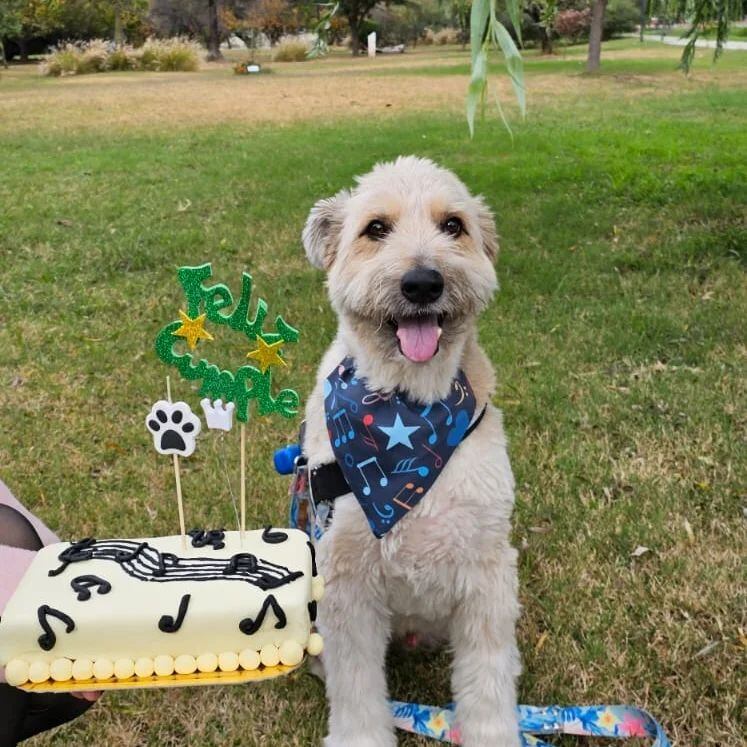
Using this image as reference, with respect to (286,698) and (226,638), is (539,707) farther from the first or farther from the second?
Result: (226,638)

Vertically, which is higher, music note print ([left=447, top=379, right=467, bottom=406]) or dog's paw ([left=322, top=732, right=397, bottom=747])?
music note print ([left=447, top=379, right=467, bottom=406])

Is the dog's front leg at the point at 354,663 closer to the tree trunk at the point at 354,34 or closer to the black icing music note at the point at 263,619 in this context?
the black icing music note at the point at 263,619

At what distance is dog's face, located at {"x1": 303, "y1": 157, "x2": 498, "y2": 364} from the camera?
2.55m

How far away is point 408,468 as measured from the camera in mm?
2617

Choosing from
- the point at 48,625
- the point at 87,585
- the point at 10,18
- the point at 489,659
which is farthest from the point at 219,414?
the point at 10,18

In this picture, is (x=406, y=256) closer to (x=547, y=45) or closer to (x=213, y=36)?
(x=547, y=45)

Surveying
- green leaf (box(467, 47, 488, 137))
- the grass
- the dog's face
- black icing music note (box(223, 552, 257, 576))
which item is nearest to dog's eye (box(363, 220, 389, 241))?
the dog's face

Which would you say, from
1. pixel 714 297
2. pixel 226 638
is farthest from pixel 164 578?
pixel 714 297

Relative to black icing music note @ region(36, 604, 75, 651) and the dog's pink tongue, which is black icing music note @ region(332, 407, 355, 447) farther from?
black icing music note @ region(36, 604, 75, 651)

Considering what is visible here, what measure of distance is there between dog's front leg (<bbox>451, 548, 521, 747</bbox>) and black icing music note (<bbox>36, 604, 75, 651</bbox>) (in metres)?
1.34

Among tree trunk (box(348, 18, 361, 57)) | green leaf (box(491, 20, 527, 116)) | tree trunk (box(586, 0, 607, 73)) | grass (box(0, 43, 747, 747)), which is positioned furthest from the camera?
tree trunk (box(348, 18, 361, 57))

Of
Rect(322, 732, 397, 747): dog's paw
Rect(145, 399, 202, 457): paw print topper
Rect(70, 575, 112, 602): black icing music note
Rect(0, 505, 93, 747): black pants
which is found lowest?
Rect(322, 732, 397, 747): dog's paw

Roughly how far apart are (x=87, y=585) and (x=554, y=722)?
177 cm

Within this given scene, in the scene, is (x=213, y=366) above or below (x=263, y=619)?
above
